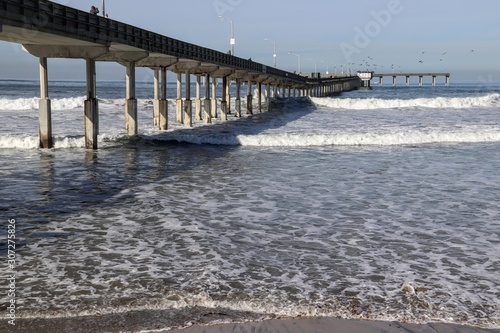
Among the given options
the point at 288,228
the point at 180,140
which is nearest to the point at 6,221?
the point at 288,228

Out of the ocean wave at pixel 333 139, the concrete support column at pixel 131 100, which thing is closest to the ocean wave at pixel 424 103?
the ocean wave at pixel 333 139

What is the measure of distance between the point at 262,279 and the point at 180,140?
22663mm

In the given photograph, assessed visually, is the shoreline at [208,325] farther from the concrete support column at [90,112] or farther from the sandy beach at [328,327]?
the concrete support column at [90,112]

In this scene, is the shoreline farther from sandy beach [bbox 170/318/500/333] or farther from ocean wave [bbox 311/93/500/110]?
ocean wave [bbox 311/93/500/110]

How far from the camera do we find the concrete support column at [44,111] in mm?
24438

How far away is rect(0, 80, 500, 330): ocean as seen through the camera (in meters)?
6.93

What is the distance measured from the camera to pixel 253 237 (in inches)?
401

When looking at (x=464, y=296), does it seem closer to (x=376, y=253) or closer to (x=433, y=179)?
(x=376, y=253)

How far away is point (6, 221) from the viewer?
11.2m

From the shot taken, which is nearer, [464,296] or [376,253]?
[464,296]

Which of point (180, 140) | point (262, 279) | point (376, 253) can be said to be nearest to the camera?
point (262, 279)

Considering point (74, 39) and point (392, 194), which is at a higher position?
point (74, 39)

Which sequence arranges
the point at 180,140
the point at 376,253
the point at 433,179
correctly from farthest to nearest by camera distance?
the point at 180,140, the point at 433,179, the point at 376,253

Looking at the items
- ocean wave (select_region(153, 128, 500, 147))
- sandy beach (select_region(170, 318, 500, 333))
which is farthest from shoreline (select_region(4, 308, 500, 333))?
ocean wave (select_region(153, 128, 500, 147))
